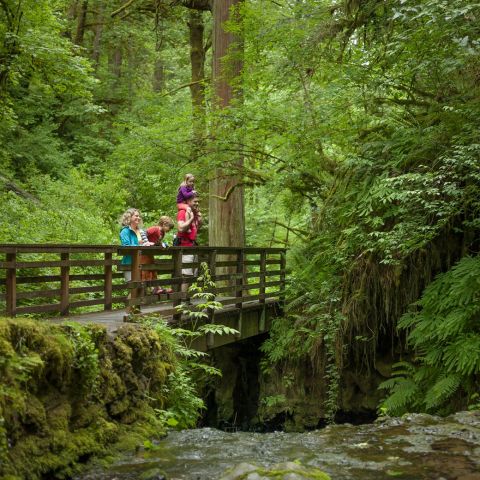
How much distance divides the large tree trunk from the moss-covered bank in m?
7.82

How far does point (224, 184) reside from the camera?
15055 millimetres

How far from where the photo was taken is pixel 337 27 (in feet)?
40.6

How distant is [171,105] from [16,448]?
69.4 feet

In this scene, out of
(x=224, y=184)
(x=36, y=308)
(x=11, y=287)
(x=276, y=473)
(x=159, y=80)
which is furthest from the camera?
(x=159, y=80)

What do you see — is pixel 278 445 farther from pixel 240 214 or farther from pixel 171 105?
pixel 171 105

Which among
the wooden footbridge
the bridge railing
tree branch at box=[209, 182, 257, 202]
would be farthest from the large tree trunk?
the bridge railing

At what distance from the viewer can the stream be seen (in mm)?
5406

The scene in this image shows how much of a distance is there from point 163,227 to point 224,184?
3294mm

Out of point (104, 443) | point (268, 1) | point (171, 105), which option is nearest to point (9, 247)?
point (104, 443)

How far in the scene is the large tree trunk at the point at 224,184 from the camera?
1459cm

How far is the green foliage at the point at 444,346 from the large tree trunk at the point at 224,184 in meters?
5.63

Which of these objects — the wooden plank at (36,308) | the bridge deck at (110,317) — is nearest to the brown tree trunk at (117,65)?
the bridge deck at (110,317)

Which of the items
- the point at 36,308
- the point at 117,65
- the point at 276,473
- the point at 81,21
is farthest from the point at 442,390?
the point at 117,65

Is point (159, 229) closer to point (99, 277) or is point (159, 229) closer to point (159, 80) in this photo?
point (99, 277)
